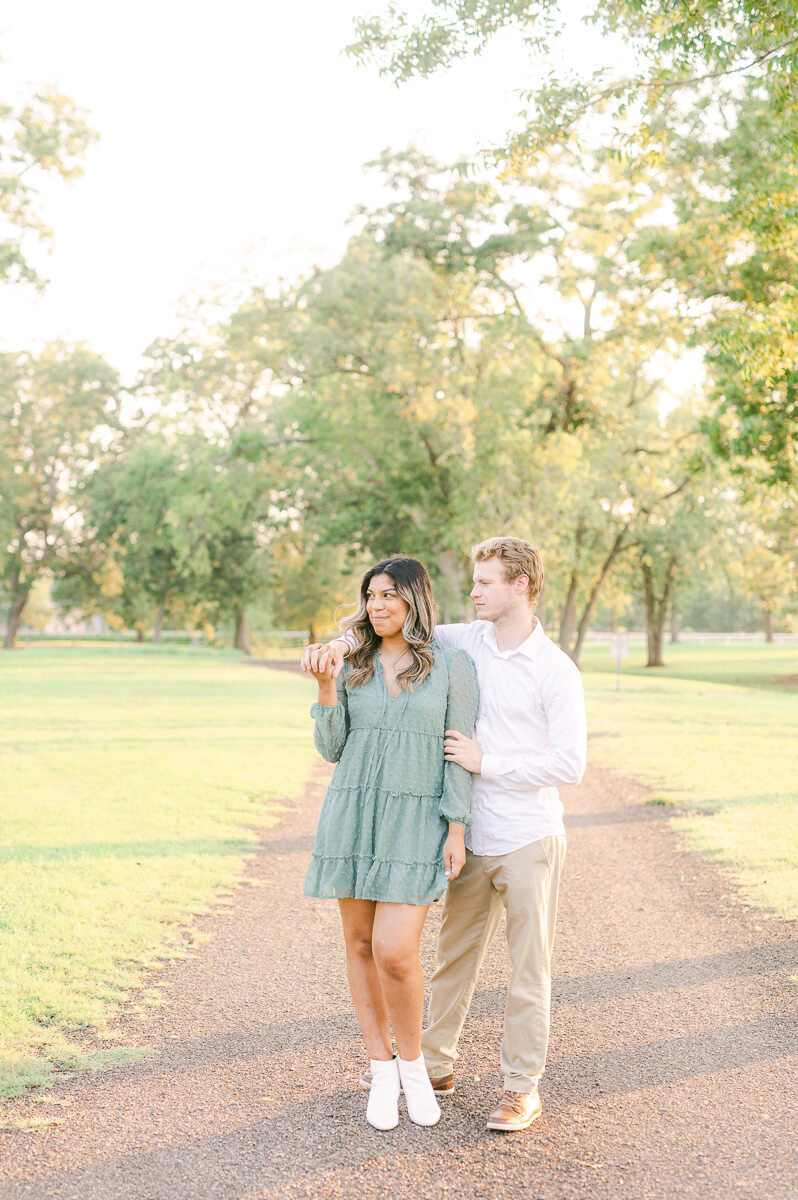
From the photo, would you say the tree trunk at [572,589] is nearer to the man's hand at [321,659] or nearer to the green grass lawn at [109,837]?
the green grass lawn at [109,837]

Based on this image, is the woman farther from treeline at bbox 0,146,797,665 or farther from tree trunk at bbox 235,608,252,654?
tree trunk at bbox 235,608,252,654

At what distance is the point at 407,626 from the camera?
3699 mm

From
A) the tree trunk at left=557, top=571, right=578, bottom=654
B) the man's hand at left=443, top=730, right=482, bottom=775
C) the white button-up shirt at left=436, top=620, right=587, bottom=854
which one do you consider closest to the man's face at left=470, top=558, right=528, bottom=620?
the white button-up shirt at left=436, top=620, right=587, bottom=854

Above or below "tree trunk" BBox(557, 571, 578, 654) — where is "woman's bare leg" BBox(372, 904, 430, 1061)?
below

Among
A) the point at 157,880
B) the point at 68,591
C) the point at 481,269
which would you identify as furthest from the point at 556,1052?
the point at 68,591

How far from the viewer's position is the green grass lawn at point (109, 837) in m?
4.88

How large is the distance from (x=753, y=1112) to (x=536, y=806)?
1.31m

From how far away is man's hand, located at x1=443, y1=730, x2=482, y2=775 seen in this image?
142 inches

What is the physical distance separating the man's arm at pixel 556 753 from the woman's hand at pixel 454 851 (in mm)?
215

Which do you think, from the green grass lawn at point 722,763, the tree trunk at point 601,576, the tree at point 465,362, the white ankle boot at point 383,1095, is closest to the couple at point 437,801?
the white ankle boot at point 383,1095

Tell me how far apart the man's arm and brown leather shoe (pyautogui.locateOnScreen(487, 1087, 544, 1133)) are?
105 centimetres

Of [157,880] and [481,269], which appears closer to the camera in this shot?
[157,880]

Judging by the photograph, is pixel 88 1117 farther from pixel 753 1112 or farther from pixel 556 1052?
pixel 753 1112

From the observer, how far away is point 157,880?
7098 mm
